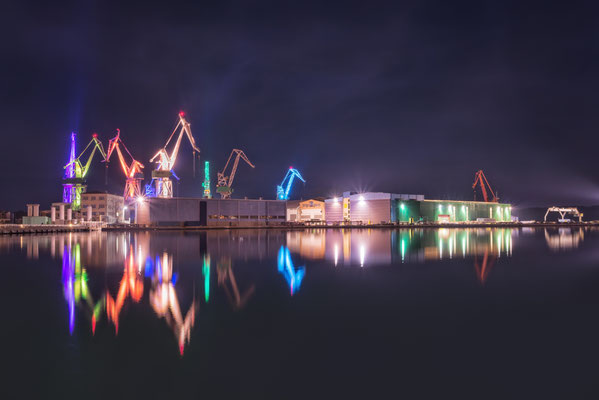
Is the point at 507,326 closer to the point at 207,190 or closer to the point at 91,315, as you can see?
the point at 91,315

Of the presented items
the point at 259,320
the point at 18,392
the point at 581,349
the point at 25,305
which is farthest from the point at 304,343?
the point at 25,305

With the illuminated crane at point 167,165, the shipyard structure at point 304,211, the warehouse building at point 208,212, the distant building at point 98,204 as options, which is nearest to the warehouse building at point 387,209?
the shipyard structure at point 304,211

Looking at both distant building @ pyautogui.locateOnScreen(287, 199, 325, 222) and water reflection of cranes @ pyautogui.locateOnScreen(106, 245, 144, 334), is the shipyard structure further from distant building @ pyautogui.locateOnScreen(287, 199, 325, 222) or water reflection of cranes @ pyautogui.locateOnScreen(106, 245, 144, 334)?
water reflection of cranes @ pyautogui.locateOnScreen(106, 245, 144, 334)

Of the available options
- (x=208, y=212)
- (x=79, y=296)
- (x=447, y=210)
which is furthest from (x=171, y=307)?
(x=447, y=210)

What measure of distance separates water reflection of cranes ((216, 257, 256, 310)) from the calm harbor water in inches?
3.4

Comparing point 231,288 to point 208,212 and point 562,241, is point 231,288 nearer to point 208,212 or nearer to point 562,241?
point 562,241

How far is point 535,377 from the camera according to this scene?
203 inches

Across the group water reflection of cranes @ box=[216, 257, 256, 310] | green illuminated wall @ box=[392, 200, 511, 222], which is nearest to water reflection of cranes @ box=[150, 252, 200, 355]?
water reflection of cranes @ box=[216, 257, 256, 310]

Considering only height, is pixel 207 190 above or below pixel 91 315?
above

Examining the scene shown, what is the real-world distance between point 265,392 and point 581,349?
537 cm

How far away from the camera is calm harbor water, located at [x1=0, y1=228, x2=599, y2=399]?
4.95m

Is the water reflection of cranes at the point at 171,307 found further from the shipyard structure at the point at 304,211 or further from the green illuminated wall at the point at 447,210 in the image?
the green illuminated wall at the point at 447,210

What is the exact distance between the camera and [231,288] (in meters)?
11.4

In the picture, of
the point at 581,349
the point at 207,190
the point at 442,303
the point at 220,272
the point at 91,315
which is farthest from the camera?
the point at 207,190
